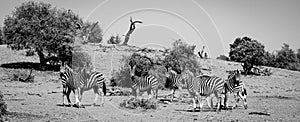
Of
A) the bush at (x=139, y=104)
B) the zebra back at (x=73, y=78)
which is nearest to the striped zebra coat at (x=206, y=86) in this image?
the bush at (x=139, y=104)

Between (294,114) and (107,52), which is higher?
(107,52)

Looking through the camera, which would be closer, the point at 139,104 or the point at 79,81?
the point at 79,81

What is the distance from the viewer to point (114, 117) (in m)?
14.0

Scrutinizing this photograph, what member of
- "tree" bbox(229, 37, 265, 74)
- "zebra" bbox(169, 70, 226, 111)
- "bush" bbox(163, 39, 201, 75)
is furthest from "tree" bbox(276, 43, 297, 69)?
"zebra" bbox(169, 70, 226, 111)

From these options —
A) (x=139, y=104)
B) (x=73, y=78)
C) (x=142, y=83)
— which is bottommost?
(x=139, y=104)

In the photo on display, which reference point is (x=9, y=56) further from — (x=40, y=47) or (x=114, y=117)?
(x=114, y=117)

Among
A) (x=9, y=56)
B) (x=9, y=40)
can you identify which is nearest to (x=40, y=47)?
(x=9, y=40)

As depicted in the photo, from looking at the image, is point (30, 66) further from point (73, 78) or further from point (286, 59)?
point (286, 59)

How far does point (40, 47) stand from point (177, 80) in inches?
655

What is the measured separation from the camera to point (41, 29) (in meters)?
32.3

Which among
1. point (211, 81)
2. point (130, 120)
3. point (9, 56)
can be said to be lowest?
point (130, 120)

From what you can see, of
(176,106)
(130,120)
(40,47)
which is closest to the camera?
(130,120)

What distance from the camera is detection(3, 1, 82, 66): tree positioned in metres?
31.6

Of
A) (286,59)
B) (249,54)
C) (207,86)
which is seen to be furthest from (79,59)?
(286,59)
